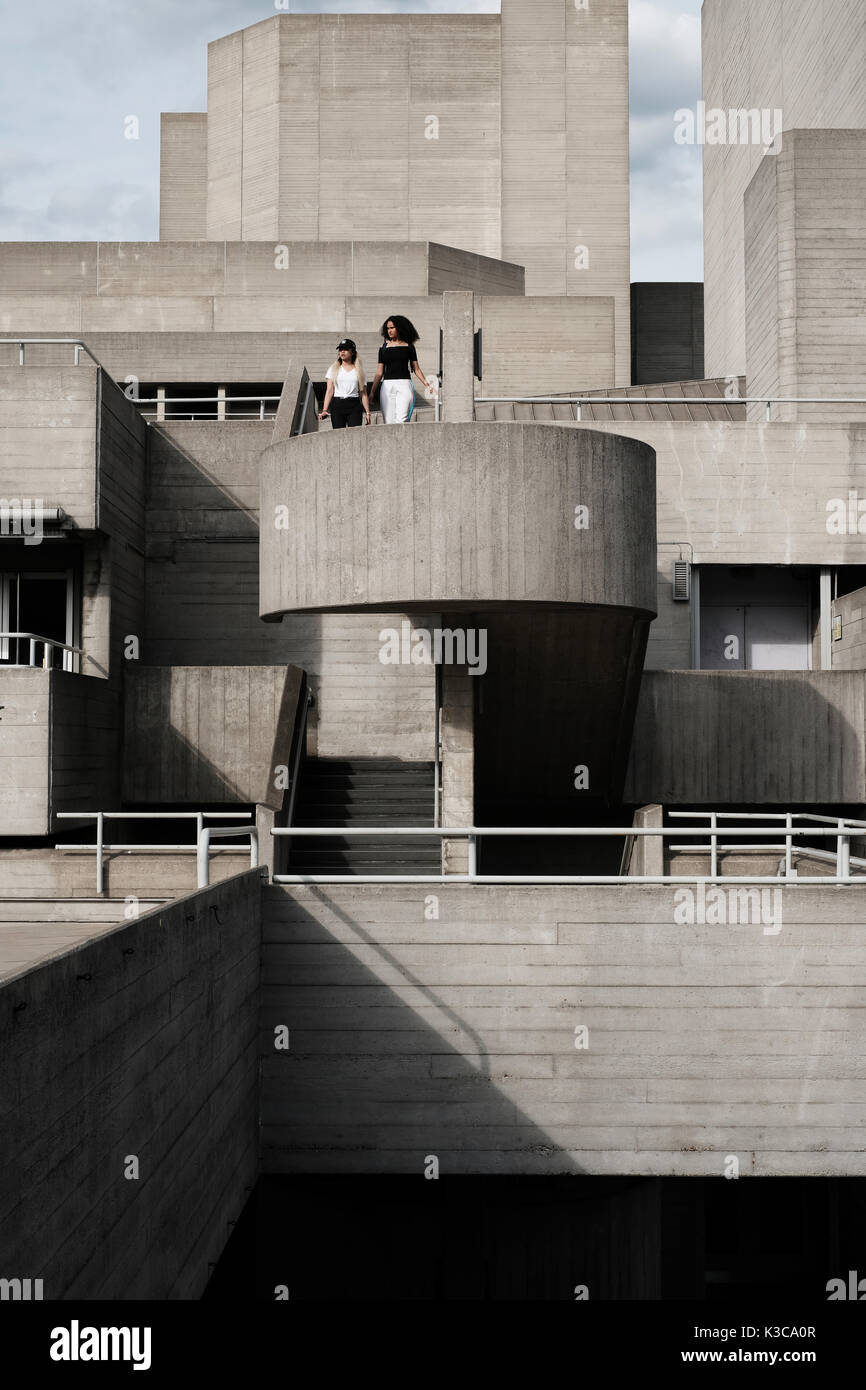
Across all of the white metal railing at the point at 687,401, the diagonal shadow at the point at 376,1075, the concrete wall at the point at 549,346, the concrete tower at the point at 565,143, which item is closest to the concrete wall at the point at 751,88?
the concrete tower at the point at 565,143

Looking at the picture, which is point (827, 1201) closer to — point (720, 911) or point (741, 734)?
point (741, 734)

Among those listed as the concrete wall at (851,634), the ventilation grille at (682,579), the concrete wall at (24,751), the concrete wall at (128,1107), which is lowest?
the concrete wall at (128,1107)

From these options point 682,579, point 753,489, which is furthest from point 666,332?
point 682,579

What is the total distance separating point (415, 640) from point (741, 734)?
5.21 metres

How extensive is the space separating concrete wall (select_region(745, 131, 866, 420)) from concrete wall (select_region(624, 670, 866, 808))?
576 centimetres

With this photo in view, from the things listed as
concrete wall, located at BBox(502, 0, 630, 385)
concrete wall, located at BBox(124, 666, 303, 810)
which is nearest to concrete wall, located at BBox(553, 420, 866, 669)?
concrete wall, located at BBox(124, 666, 303, 810)

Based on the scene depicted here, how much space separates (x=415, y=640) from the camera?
17.7 meters

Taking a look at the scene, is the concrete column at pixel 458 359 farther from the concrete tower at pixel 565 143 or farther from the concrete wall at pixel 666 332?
the concrete wall at pixel 666 332

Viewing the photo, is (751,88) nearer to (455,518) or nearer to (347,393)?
(347,393)

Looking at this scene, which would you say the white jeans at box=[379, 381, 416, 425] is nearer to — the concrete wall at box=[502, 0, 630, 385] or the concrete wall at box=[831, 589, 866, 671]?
the concrete wall at box=[831, 589, 866, 671]

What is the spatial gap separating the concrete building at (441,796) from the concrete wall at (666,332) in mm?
13974

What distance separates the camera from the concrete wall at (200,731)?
1870cm

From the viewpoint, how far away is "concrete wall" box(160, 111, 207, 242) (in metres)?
46.9
